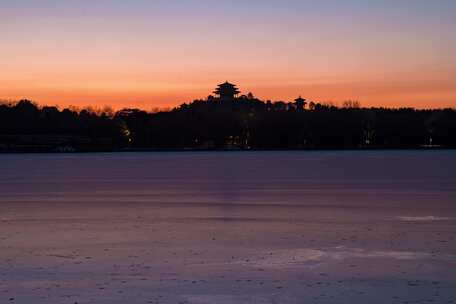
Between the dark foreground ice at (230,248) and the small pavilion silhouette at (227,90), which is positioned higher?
the small pavilion silhouette at (227,90)

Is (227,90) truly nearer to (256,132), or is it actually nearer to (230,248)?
(256,132)

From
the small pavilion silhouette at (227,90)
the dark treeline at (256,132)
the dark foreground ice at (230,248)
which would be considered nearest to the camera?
the dark foreground ice at (230,248)

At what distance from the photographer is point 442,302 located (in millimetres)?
8234

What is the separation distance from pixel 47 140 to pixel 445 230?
111497 mm

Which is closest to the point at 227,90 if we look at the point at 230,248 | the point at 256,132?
the point at 256,132

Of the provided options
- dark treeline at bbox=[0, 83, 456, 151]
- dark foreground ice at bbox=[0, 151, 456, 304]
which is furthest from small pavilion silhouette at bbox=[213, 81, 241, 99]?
dark foreground ice at bbox=[0, 151, 456, 304]

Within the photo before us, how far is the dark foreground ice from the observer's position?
8.87 metres

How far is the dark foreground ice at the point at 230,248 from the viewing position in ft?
29.1

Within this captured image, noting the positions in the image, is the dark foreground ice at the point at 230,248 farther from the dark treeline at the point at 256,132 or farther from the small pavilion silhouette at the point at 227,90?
the small pavilion silhouette at the point at 227,90

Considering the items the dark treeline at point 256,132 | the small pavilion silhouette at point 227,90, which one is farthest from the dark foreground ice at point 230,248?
the small pavilion silhouette at point 227,90

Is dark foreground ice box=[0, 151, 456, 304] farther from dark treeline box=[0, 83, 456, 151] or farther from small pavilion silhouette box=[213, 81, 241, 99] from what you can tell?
small pavilion silhouette box=[213, 81, 241, 99]

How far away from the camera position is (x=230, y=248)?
468 inches

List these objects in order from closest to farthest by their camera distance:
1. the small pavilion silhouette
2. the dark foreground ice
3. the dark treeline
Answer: the dark foreground ice
the dark treeline
the small pavilion silhouette

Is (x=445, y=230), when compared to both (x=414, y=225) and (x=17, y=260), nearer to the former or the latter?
(x=414, y=225)
